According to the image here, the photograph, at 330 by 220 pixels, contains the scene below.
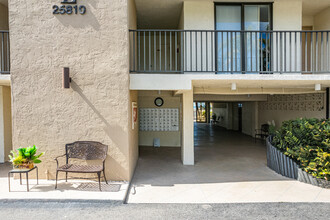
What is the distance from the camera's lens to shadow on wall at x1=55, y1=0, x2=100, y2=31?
5270mm

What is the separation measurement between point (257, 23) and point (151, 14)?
3740 mm

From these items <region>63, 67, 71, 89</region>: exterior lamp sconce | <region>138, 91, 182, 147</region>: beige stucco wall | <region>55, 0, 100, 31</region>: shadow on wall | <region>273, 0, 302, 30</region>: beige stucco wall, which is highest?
<region>273, 0, 302, 30</region>: beige stucco wall

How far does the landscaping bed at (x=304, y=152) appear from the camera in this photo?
5.09 meters

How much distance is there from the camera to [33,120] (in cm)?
527

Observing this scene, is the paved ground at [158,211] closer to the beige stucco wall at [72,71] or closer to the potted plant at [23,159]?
the potted plant at [23,159]

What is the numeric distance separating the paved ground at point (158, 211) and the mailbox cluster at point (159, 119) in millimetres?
6140

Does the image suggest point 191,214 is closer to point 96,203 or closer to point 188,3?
point 96,203

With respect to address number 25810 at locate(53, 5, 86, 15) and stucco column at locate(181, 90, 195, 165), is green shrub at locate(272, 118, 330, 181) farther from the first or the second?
address number 25810 at locate(53, 5, 86, 15)

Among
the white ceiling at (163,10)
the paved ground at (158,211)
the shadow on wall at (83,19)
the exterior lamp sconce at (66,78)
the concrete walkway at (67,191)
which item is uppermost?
the white ceiling at (163,10)

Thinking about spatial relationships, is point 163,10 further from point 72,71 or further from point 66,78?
point 66,78

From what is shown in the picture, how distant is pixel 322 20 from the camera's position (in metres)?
7.91

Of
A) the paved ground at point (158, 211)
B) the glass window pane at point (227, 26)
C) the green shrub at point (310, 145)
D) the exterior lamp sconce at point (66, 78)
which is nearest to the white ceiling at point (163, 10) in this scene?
the glass window pane at point (227, 26)

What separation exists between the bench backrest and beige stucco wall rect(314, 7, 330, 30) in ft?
27.9

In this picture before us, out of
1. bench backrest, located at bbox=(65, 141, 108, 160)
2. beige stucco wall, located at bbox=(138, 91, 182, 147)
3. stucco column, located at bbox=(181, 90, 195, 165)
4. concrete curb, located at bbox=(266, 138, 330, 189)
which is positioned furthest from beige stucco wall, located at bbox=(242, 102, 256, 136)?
bench backrest, located at bbox=(65, 141, 108, 160)
